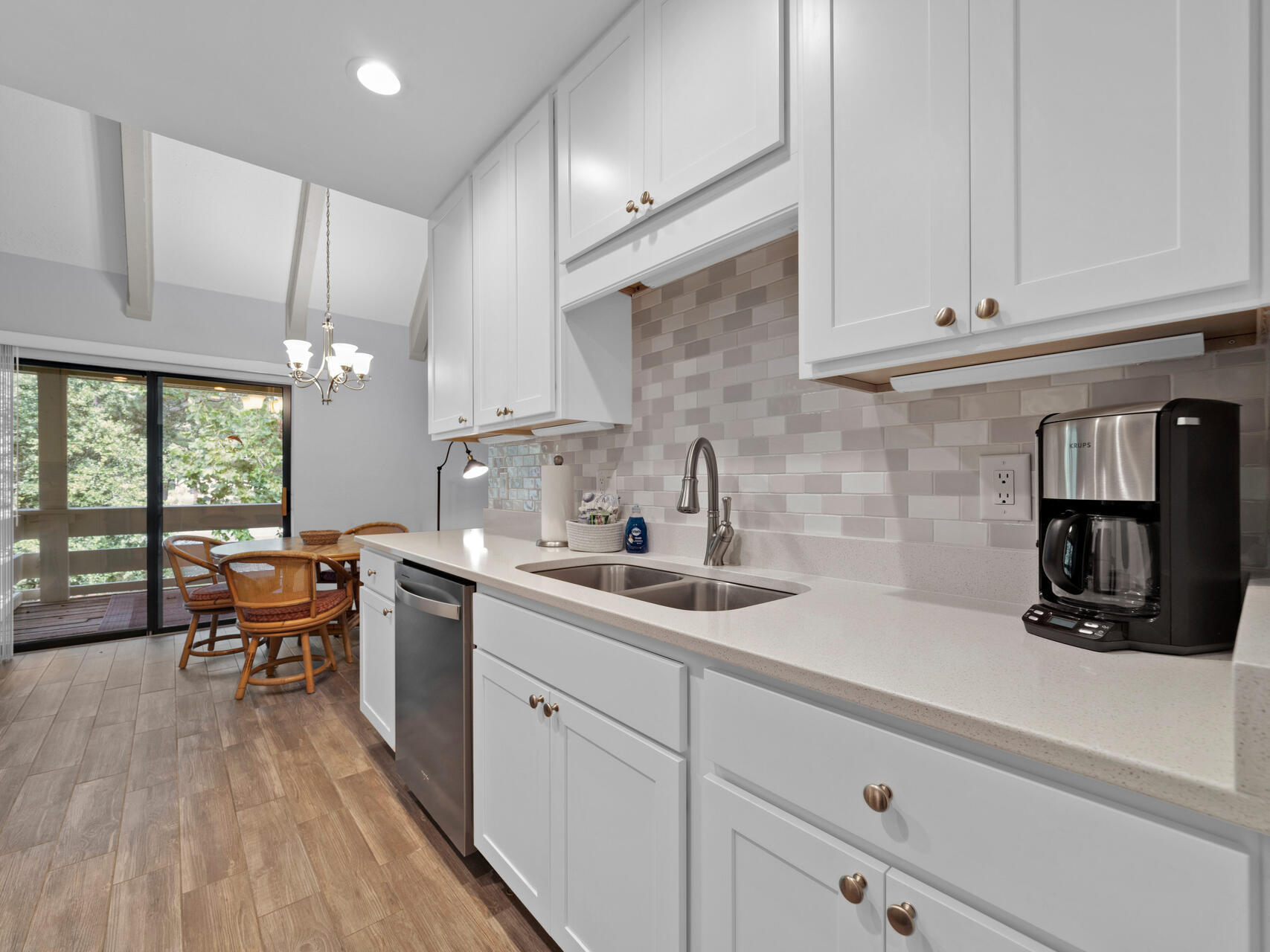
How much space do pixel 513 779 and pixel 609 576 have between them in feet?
2.12

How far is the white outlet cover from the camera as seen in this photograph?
1138 millimetres

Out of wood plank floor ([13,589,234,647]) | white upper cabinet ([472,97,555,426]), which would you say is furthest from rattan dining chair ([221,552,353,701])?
white upper cabinet ([472,97,555,426])

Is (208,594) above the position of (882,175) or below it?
below

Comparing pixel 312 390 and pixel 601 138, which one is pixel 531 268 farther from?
pixel 312 390

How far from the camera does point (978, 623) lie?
0.98 m

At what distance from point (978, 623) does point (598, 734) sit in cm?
74

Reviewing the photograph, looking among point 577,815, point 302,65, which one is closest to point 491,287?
point 302,65

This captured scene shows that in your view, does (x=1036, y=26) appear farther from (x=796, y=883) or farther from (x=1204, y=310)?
(x=796, y=883)

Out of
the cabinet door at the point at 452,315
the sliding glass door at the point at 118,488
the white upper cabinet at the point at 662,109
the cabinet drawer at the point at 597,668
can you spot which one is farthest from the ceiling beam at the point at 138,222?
the cabinet drawer at the point at 597,668

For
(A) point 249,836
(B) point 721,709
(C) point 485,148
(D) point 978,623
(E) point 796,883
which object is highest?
(C) point 485,148

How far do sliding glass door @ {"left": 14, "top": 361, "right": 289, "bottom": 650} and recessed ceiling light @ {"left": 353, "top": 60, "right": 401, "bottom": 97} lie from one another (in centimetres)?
387

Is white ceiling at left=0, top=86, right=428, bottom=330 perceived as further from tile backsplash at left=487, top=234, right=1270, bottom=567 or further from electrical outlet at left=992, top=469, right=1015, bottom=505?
electrical outlet at left=992, top=469, right=1015, bottom=505

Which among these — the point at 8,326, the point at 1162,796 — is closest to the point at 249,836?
the point at 1162,796

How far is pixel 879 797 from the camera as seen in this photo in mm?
687
